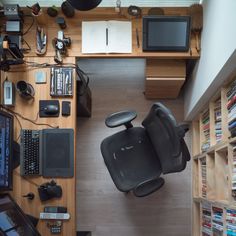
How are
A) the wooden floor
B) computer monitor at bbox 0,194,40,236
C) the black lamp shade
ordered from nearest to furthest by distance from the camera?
the black lamp shade → computer monitor at bbox 0,194,40,236 → the wooden floor

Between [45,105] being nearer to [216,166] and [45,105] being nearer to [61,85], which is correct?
[61,85]

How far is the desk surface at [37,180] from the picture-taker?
267cm

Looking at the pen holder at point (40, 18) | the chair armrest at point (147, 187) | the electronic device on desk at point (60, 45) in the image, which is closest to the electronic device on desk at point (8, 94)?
the electronic device on desk at point (60, 45)

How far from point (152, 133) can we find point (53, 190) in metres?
0.87

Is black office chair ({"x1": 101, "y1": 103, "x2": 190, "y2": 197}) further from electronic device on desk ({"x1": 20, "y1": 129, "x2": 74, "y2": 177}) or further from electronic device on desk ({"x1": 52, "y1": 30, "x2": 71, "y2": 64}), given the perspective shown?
electronic device on desk ({"x1": 52, "y1": 30, "x2": 71, "y2": 64})

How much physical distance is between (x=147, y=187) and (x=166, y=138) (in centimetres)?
39

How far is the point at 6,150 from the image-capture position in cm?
250

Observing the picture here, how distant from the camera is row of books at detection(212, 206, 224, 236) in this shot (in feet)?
7.51

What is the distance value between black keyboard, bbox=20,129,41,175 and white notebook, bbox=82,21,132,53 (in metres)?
0.80

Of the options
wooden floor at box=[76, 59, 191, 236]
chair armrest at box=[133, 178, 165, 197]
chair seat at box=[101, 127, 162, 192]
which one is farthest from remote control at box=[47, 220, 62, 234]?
wooden floor at box=[76, 59, 191, 236]

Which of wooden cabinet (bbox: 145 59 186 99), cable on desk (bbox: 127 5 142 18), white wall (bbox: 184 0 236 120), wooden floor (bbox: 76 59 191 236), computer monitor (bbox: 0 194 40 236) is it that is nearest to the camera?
white wall (bbox: 184 0 236 120)

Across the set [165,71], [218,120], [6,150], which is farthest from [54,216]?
[165,71]

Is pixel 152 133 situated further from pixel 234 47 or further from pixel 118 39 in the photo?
pixel 234 47

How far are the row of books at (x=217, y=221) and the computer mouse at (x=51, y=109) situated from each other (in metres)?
1.39
